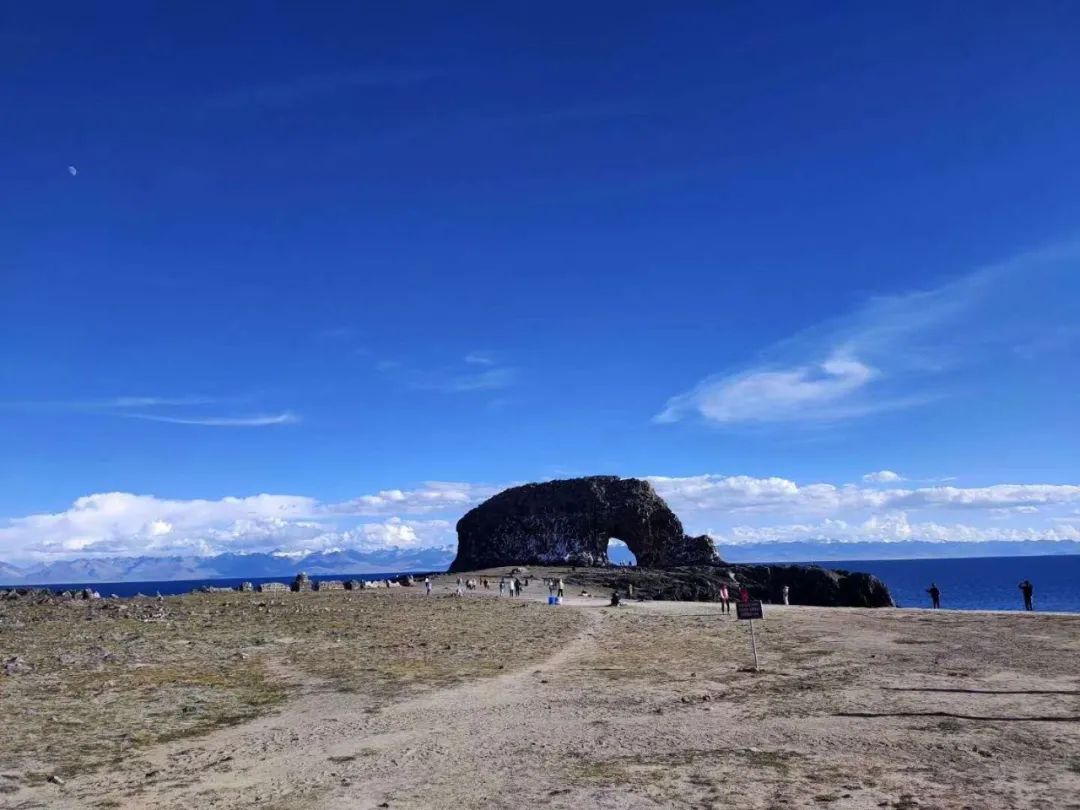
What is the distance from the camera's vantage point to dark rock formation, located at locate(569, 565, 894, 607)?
87056mm

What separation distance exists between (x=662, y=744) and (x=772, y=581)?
91.4m

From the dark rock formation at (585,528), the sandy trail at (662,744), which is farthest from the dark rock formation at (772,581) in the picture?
the sandy trail at (662,744)

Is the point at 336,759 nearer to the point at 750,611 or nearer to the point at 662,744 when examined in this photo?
the point at 662,744

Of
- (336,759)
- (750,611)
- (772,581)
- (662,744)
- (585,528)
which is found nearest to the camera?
(336,759)

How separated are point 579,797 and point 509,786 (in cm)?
143

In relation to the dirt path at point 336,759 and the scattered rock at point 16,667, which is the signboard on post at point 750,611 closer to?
the dirt path at point 336,759

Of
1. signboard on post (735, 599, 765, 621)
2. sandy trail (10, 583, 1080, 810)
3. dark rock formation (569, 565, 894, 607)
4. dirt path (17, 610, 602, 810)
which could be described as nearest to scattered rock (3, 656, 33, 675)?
sandy trail (10, 583, 1080, 810)

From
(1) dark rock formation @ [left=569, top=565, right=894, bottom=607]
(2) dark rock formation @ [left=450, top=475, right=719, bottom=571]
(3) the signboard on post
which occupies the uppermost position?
(2) dark rock formation @ [left=450, top=475, right=719, bottom=571]

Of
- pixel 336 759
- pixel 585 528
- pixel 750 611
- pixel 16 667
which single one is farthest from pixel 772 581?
pixel 336 759

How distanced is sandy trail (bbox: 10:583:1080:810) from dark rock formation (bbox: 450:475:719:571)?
334 ft

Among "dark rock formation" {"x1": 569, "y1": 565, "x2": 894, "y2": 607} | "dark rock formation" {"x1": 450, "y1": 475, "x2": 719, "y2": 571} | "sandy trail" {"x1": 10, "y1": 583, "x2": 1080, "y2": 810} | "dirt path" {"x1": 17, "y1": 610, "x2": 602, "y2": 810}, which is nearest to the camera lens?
"sandy trail" {"x1": 10, "y1": 583, "x2": 1080, "y2": 810}

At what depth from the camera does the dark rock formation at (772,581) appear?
286 feet

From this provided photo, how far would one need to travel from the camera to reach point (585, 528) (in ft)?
425

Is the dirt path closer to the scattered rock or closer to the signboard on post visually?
the signboard on post
